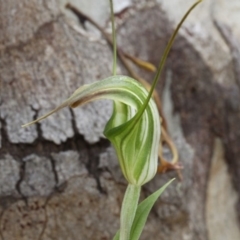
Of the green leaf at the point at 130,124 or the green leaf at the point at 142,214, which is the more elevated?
the green leaf at the point at 130,124

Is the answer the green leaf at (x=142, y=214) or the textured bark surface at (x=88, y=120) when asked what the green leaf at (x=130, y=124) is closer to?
the green leaf at (x=142, y=214)

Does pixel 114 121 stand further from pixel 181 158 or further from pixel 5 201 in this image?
pixel 181 158

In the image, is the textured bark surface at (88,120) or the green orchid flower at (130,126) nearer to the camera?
the green orchid flower at (130,126)

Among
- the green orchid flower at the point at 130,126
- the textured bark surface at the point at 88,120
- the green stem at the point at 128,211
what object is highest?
the textured bark surface at the point at 88,120

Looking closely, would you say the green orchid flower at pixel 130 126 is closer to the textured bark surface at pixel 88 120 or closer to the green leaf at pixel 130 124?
the green leaf at pixel 130 124

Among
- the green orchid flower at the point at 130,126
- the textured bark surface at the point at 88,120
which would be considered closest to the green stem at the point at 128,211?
the green orchid flower at the point at 130,126

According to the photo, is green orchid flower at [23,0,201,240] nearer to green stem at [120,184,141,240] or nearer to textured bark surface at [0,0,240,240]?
green stem at [120,184,141,240]

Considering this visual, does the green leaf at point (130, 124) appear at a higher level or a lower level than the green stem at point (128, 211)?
higher
